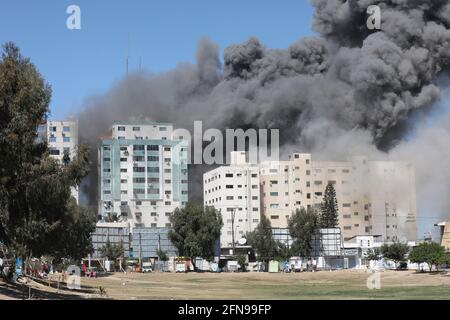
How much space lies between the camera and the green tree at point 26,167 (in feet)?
86.7

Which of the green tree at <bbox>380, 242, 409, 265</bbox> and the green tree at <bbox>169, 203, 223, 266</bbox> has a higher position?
the green tree at <bbox>169, 203, 223, 266</bbox>

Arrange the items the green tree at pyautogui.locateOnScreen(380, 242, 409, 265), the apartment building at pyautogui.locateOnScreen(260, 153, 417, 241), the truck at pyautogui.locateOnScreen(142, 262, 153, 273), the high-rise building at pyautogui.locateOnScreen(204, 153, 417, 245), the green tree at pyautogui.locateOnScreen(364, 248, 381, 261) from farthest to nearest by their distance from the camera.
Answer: the high-rise building at pyautogui.locateOnScreen(204, 153, 417, 245)
the apartment building at pyautogui.locateOnScreen(260, 153, 417, 241)
the green tree at pyautogui.locateOnScreen(364, 248, 381, 261)
the truck at pyautogui.locateOnScreen(142, 262, 153, 273)
the green tree at pyautogui.locateOnScreen(380, 242, 409, 265)

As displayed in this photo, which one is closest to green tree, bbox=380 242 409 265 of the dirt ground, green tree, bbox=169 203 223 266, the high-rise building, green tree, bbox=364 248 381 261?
green tree, bbox=364 248 381 261

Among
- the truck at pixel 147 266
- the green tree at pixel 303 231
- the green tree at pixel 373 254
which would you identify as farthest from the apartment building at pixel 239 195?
the truck at pixel 147 266

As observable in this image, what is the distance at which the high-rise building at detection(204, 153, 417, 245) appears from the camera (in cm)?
10788

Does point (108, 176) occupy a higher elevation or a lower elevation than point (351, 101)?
lower

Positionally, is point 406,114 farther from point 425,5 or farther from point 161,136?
point 161,136

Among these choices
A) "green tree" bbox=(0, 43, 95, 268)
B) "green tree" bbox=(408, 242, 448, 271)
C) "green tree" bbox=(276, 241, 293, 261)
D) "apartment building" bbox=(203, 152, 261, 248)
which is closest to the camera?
"green tree" bbox=(0, 43, 95, 268)

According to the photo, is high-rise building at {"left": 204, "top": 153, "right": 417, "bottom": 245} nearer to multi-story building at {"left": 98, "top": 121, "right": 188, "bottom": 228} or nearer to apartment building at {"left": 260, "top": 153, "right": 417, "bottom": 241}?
apartment building at {"left": 260, "top": 153, "right": 417, "bottom": 241}

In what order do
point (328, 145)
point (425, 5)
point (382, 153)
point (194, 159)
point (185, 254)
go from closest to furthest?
point (185, 254)
point (425, 5)
point (382, 153)
point (328, 145)
point (194, 159)

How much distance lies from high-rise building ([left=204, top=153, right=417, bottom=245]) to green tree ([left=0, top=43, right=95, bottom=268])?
80.5 m

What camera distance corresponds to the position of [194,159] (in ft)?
425
